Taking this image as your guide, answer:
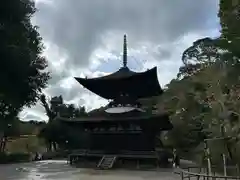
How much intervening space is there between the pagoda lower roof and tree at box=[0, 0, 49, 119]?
157 inches

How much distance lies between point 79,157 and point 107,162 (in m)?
3.41

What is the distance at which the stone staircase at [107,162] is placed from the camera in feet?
66.9

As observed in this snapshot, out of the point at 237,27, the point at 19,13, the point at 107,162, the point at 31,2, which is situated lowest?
the point at 107,162

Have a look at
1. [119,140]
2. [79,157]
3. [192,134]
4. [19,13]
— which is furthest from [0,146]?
[192,134]

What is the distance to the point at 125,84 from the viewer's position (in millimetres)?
22938

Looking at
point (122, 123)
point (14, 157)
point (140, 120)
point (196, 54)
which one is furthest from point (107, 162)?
point (196, 54)

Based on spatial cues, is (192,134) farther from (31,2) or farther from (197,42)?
(197,42)

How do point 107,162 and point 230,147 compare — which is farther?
point 107,162

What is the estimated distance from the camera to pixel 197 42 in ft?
129

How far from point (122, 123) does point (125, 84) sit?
2874 millimetres

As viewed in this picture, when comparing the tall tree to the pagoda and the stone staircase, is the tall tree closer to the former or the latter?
the pagoda

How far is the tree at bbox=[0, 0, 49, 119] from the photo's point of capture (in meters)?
17.7

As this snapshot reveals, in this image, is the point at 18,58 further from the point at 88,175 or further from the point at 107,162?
the point at 107,162

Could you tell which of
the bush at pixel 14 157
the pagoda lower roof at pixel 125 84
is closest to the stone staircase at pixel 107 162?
the pagoda lower roof at pixel 125 84
